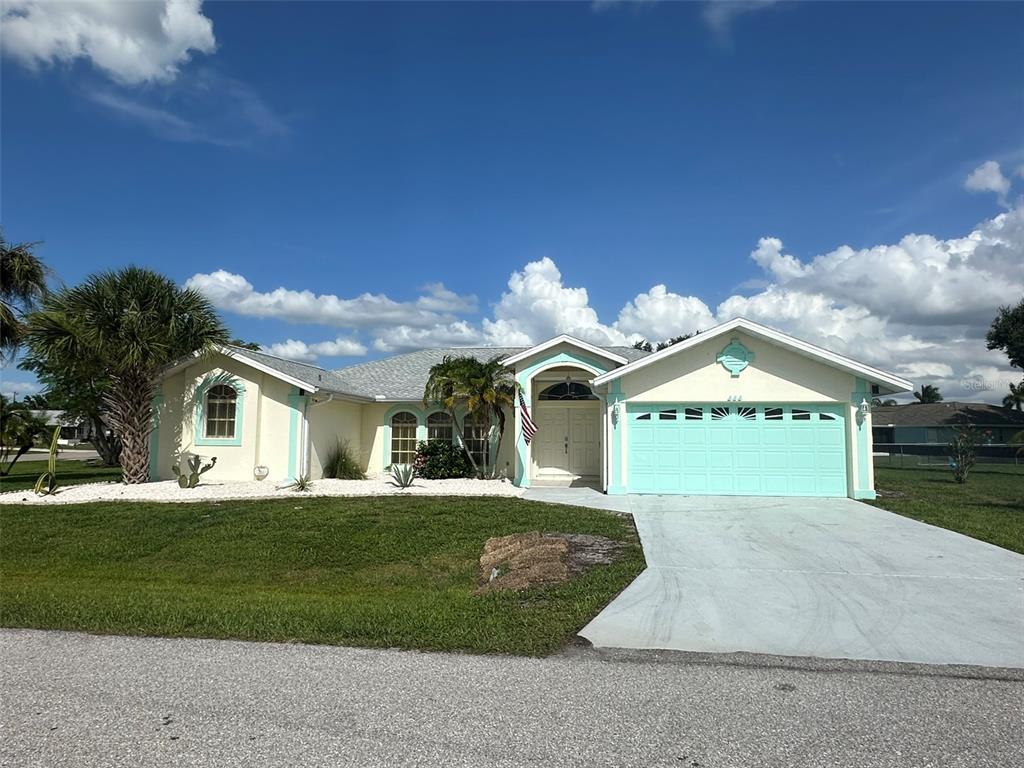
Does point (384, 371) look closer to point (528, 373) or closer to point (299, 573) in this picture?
point (528, 373)

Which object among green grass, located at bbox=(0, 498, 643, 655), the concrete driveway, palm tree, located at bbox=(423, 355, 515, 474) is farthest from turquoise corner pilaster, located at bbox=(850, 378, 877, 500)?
palm tree, located at bbox=(423, 355, 515, 474)

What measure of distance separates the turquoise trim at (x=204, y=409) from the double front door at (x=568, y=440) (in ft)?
27.1

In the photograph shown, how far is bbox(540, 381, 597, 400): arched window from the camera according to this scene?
1961cm

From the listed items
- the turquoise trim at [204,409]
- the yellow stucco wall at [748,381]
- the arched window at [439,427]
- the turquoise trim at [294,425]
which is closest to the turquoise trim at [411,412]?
the arched window at [439,427]

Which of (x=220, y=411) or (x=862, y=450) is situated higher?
(x=220, y=411)

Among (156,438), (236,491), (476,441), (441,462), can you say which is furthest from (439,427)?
(156,438)

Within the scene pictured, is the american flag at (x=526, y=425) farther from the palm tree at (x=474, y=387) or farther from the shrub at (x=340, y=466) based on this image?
the shrub at (x=340, y=466)

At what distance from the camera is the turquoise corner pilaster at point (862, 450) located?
15078 millimetres

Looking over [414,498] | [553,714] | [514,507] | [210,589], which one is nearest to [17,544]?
[210,589]

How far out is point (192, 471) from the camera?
661 inches

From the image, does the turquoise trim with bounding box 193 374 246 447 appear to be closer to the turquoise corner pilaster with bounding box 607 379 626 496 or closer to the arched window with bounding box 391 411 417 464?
the arched window with bounding box 391 411 417 464

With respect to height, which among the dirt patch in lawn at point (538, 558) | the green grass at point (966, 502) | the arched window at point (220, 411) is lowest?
the dirt patch in lawn at point (538, 558)

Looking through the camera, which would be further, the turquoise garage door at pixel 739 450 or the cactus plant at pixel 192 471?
the cactus plant at pixel 192 471

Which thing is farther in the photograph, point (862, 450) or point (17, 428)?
point (17, 428)
